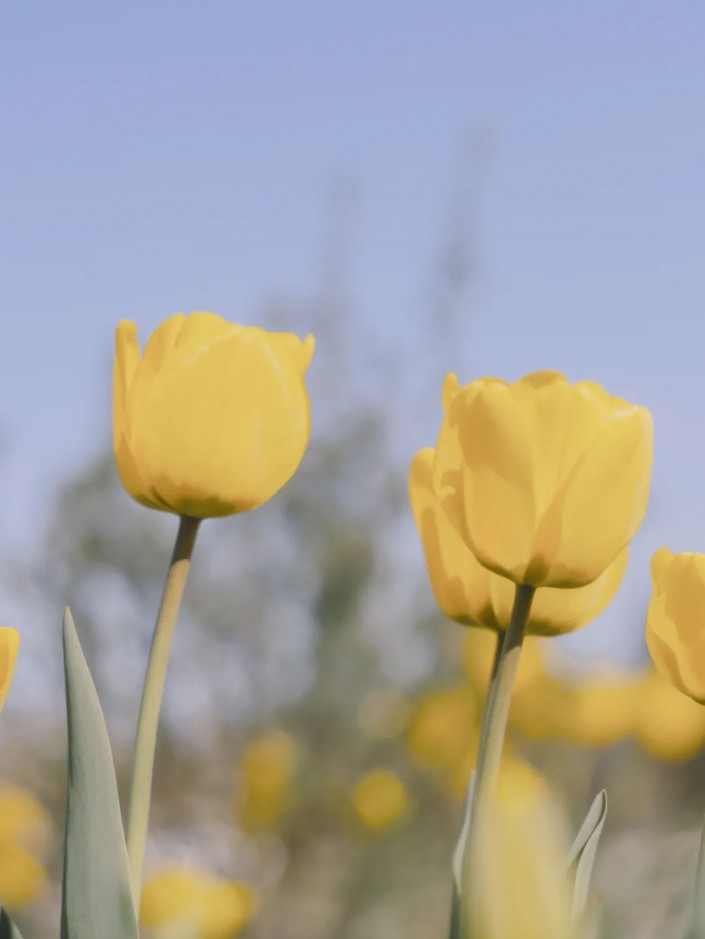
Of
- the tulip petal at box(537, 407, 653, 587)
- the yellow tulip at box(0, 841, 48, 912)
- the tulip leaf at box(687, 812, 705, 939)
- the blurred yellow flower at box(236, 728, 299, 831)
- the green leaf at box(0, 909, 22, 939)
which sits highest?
the tulip petal at box(537, 407, 653, 587)

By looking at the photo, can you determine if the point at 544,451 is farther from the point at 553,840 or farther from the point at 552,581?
the point at 553,840

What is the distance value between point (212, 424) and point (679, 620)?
0.64 ft

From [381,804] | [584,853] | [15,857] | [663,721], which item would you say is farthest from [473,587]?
[381,804]

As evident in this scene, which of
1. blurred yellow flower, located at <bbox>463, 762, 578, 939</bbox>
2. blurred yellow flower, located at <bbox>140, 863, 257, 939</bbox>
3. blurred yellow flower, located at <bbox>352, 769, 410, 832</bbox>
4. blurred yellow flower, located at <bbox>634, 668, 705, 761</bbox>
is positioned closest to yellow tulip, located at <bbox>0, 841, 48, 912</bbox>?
blurred yellow flower, located at <bbox>140, 863, 257, 939</bbox>

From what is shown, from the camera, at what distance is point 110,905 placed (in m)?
0.39

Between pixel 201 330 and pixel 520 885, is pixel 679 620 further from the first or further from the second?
pixel 520 885

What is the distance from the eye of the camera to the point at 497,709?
419 millimetres

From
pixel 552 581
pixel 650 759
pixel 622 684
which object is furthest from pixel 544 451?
pixel 650 759

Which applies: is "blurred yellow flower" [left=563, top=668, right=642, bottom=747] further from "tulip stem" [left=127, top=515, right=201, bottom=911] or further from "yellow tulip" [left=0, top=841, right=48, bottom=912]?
"tulip stem" [left=127, top=515, right=201, bottom=911]

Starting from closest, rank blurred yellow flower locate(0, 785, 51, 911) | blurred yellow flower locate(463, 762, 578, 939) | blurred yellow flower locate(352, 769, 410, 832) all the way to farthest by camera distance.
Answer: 1. blurred yellow flower locate(463, 762, 578, 939)
2. blurred yellow flower locate(0, 785, 51, 911)
3. blurred yellow flower locate(352, 769, 410, 832)

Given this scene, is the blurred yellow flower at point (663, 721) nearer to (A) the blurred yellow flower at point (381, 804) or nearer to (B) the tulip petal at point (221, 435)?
(A) the blurred yellow flower at point (381, 804)

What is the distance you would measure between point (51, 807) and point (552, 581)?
9.21 ft

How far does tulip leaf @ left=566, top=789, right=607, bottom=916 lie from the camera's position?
41cm

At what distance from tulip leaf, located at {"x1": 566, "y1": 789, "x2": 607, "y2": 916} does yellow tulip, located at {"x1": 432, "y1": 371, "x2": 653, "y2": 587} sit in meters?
0.08
